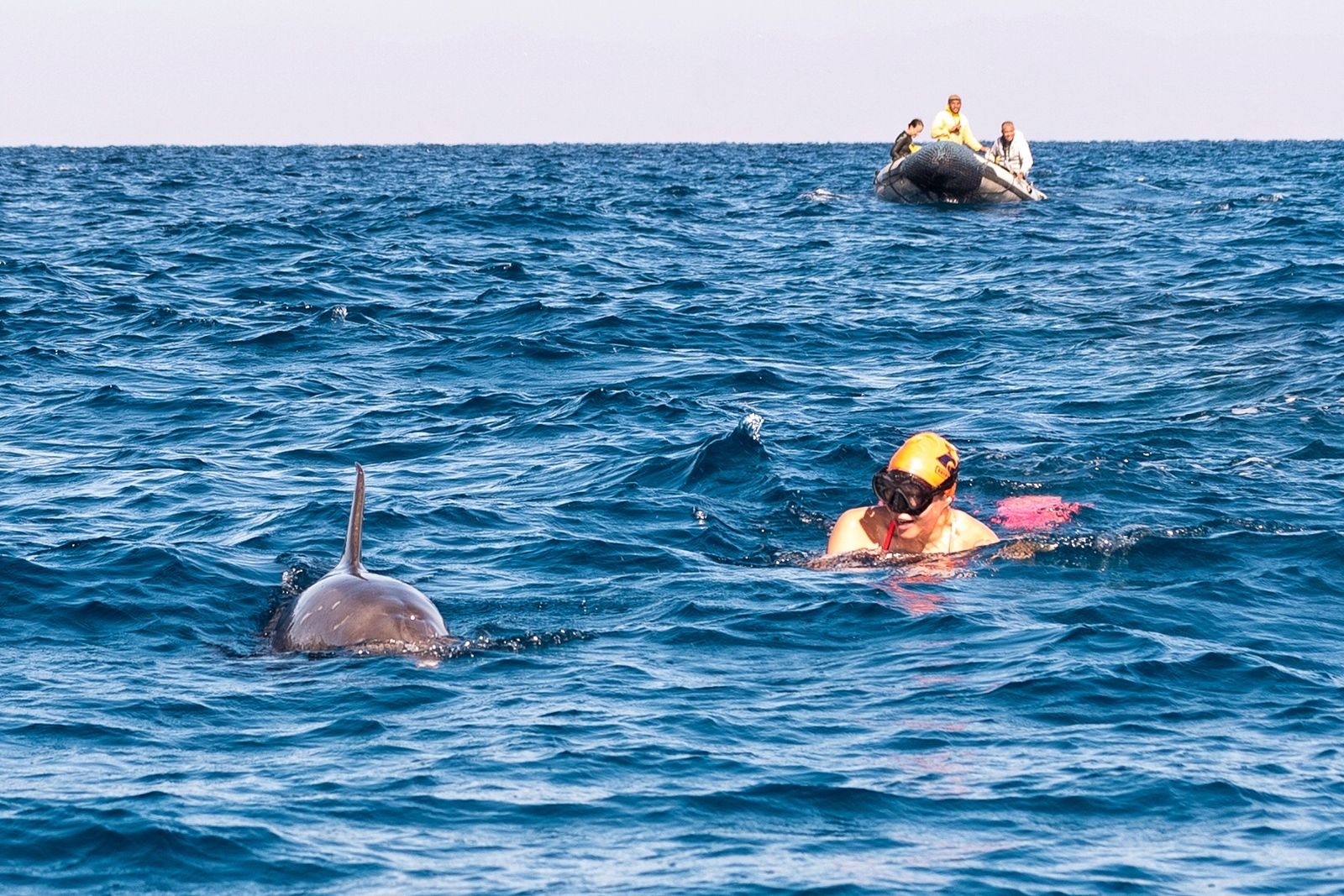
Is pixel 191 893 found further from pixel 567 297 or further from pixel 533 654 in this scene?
pixel 567 297

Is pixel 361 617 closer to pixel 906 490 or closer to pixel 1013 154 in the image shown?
Answer: pixel 906 490

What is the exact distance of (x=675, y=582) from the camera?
11344 millimetres

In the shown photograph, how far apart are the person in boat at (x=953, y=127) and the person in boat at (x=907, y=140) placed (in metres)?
1.28

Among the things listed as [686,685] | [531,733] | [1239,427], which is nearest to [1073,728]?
[686,685]

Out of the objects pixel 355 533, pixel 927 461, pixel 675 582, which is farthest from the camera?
pixel 927 461

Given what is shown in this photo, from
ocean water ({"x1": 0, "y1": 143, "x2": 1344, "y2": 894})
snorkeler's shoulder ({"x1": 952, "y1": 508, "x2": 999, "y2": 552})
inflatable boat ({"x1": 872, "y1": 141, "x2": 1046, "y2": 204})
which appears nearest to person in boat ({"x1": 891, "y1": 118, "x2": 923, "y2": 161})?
inflatable boat ({"x1": 872, "y1": 141, "x2": 1046, "y2": 204})

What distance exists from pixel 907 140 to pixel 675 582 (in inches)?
1160

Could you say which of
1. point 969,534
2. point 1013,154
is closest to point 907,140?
point 1013,154

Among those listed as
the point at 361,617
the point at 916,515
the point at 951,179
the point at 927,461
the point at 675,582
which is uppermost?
the point at 951,179

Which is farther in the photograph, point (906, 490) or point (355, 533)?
point (906, 490)

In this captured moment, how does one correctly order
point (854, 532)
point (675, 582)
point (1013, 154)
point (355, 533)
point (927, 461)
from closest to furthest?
1. point (355, 533)
2. point (675, 582)
3. point (927, 461)
4. point (854, 532)
5. point (1013, 154)

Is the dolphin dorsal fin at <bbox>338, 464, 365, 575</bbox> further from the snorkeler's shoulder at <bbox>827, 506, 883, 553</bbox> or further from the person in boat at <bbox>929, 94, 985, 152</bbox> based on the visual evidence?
the person in boat at <bbox>929, 94, 985, 152</bbox>

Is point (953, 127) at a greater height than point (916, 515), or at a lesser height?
greater

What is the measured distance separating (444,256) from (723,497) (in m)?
17.3
